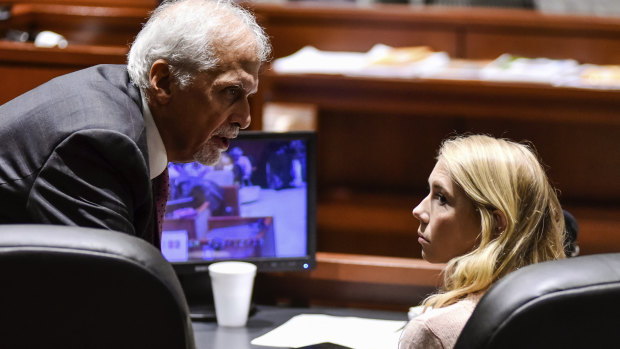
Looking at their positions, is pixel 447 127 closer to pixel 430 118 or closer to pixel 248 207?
pixel 430 118

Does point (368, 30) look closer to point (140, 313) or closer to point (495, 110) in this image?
point (495, 110)

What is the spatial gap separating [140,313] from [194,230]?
1271 mm

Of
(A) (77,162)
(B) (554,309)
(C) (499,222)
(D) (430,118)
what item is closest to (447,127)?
(D) (430,118)

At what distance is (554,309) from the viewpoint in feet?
2.81

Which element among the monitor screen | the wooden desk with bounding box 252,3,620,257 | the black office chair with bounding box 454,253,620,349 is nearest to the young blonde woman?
the black office chair with bounding box 454,253,620,349

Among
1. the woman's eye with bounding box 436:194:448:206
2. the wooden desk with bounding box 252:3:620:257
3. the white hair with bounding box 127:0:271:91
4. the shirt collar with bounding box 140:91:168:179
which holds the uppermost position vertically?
the white hair with bounding box 127:0:271:91

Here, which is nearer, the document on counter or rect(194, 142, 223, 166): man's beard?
rect(194, 142, 223, 166): man's beard

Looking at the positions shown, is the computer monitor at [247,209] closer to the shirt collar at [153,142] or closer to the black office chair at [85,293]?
the shirt collar at [153,142]

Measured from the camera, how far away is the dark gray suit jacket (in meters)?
1.36

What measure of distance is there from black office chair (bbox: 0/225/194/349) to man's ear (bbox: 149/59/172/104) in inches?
28.9

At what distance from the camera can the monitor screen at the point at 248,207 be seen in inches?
83.6

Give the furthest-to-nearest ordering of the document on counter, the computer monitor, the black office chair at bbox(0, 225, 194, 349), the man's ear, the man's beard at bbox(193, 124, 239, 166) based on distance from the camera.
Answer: the computer monitor < the document on counter < the man's beard at bbox(193, 124, 239, 166) < the man's ear < the black office chair at bbox(0, 225, 194, 349)

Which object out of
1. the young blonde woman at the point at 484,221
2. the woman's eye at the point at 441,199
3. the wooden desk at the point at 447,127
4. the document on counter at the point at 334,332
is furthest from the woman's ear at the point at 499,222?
the wooden desk at the point at 447,127

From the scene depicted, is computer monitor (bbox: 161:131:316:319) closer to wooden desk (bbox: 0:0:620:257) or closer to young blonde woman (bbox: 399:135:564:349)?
young blonde woman (bbox: 399:135:564:349)
